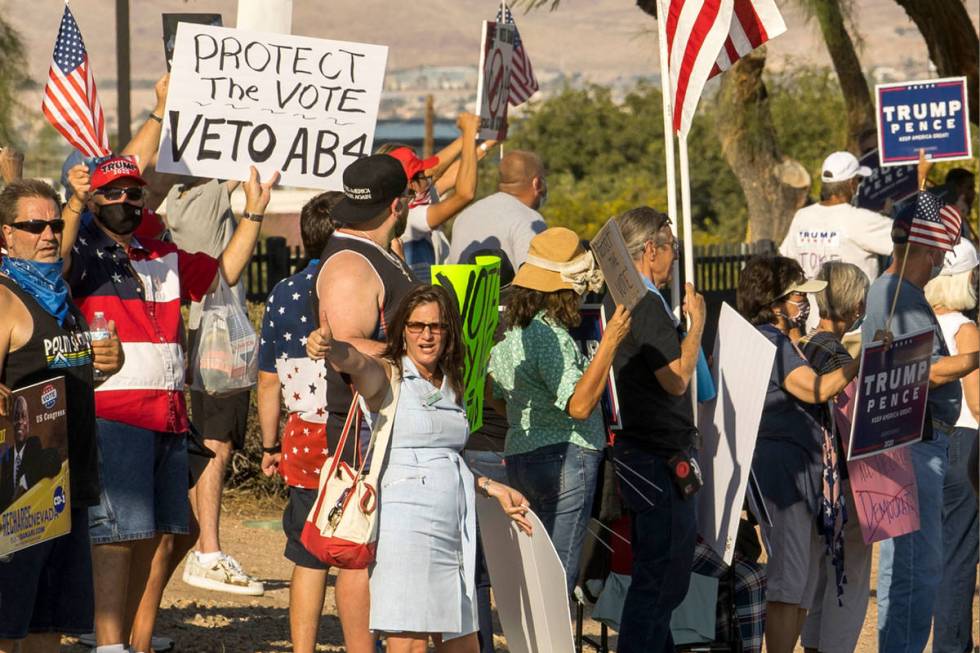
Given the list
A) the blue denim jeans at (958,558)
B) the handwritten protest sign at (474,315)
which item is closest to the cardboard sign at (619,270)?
the handwritten protest sign at (474,315)

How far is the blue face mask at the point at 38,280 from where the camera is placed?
499 cm

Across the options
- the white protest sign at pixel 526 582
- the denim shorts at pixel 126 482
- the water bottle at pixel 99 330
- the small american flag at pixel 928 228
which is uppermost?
the small american flag at pixel 928 228

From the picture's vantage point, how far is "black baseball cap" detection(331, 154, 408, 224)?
529 centimetres

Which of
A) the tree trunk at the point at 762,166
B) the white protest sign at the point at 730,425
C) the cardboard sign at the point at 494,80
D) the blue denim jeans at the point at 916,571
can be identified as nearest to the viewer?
the white protest sign at the point at 730,425

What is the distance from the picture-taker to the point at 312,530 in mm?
4832

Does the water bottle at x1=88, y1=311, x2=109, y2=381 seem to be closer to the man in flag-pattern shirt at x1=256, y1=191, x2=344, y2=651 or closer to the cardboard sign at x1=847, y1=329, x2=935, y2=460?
the man in flag-pattern shirt at x1=256, y1=191, x2=344, y2=651

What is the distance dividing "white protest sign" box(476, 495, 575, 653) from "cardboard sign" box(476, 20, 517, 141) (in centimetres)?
361

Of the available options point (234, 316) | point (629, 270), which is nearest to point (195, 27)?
point (234, 316)

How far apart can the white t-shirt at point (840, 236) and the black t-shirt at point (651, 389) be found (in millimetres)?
4115

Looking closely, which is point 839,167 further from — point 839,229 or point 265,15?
point 265,15

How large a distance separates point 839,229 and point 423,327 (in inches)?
213

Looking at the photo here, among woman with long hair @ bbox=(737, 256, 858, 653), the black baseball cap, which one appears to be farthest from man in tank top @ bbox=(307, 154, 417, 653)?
woman with long hair @ bbox=(737, 256, 858, 653)

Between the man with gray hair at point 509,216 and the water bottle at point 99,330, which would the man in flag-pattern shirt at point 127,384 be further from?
the man with gray hair at point 509,216

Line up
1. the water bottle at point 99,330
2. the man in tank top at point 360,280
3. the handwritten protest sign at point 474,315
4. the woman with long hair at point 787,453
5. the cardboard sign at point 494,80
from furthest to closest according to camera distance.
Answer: the cardboard sign at point 494,80 → the woman with long hair at point 787,453 → the handwritten protest sign at point 474,315 → the water bottle at point 99,330 → the man in tank top at point 360,280
